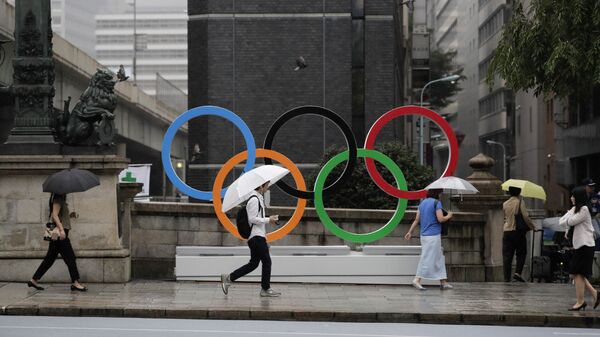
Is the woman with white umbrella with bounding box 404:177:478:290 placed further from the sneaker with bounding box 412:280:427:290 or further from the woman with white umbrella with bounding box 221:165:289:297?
the woman with white umbrella with bounding box 221:165:289:297

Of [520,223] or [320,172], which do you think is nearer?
[320,172]

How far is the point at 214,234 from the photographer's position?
2041 cm

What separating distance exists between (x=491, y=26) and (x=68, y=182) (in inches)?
3370

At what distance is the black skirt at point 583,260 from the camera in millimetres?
16438

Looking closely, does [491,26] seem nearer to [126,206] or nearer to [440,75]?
[440,75]

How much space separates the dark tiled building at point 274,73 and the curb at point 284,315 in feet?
80.0

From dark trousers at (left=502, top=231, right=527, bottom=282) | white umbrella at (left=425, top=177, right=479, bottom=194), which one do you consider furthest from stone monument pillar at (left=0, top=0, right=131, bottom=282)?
dark trousers at (left=502, top=231, right=527, bottom=282)

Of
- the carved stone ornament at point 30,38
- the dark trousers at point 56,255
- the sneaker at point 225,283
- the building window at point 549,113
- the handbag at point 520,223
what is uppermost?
the building window at point 549,113

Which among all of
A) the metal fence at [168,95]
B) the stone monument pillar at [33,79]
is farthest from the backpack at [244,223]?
the metal fence at [168,95]

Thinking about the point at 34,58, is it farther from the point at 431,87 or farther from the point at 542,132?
the point at 431,87

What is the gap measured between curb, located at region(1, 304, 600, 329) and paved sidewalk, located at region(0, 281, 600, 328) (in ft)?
0.04

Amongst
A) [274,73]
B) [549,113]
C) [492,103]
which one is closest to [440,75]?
[492,103]

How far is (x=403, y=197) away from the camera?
67.3 ft

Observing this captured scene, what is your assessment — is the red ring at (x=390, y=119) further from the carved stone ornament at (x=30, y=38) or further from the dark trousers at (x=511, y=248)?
the carved stone ornament at (x=30, y=38)
